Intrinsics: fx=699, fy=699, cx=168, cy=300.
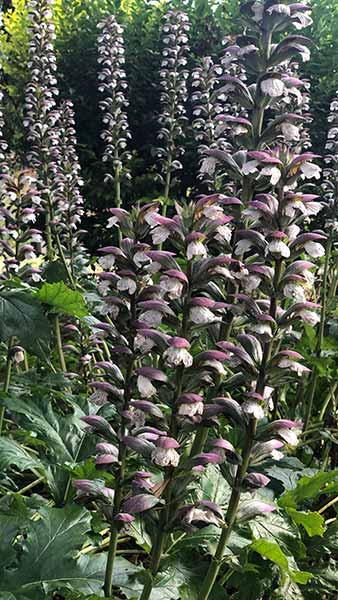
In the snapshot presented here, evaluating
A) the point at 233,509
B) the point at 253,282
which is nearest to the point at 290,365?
the point at 253,282

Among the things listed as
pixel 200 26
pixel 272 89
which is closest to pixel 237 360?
pixel 272 89

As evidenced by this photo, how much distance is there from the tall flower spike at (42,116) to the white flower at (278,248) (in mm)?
3110

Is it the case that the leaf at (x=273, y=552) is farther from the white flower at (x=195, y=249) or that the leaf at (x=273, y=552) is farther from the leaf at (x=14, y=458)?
the white flower at (x=195, y=249)

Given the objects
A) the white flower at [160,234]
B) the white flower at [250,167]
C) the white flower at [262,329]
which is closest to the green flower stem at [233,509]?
the white flower at [262,329]

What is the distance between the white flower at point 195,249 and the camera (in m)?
1.80

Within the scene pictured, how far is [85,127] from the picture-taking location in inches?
343

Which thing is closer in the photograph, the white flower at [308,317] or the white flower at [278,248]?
the white flower at [278,248]

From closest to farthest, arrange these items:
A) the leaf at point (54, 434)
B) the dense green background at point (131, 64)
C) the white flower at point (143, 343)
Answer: the white flower at point (143, 343) → the leaf at point (54, 434) → the dense green background at point (131, 64)

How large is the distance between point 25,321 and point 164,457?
3.10ft

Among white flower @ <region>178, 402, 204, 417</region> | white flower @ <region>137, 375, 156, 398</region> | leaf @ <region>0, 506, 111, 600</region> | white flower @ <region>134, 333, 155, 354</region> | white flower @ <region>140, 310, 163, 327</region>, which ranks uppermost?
white flower @ <region>140, 310, 163, 327</region>

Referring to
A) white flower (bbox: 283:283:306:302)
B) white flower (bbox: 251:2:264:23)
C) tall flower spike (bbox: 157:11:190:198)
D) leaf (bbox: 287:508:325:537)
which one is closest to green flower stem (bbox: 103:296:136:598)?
white flower (bbox: 283:283:306:302)

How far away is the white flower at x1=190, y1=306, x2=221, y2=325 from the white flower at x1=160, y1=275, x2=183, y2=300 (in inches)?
2.4

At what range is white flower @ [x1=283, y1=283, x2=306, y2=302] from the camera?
1.97 metres

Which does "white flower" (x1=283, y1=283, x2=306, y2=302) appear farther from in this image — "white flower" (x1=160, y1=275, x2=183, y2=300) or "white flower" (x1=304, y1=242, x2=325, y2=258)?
"white flower" (x1=160, y1=275, x2=183, y2=300)
